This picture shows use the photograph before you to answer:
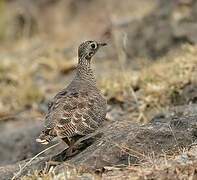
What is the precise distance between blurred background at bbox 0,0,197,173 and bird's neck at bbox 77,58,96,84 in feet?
4.90

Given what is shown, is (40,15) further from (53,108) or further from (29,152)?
(53,108)

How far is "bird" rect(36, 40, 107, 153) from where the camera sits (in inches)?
283

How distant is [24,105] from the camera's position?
12.9 meters

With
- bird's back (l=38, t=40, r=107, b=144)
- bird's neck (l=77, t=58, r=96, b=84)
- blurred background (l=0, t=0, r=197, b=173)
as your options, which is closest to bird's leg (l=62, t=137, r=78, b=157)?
bird's back (l=38, t=40, r=107, b=144)

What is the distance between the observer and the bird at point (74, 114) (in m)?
7.19

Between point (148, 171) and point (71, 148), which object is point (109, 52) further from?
point (148, 171)

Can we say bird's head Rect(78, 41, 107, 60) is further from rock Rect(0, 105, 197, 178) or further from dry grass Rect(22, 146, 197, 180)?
dry grass Rect(22, 146, 197, 180)

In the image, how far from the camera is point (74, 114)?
741cm

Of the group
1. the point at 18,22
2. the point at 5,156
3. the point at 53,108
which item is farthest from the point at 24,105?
the point at 18,22

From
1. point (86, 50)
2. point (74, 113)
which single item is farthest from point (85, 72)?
point (74, 113)

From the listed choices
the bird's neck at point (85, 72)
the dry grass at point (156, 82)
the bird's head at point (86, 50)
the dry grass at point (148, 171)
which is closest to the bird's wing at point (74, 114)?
the dry grass at point (148, 171)

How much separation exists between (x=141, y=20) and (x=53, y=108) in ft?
25.9

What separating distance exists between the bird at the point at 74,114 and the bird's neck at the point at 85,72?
0.56ft

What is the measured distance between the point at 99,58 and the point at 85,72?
6524 mm
